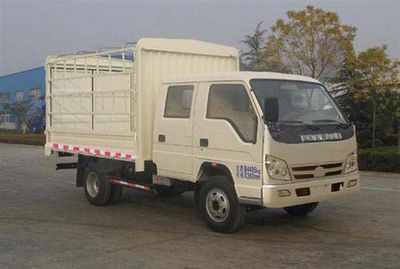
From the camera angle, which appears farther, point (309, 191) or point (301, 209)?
point (301, 209)

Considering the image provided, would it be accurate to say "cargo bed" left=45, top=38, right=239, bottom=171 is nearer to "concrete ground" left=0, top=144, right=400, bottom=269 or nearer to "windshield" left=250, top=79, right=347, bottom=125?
"concrete ground" left=0, top=144, right=400, bottom=269

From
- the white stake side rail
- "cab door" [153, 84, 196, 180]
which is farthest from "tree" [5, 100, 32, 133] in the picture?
"cab door" [153, 84, 196, 180]

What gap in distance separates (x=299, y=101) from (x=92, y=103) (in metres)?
3.81

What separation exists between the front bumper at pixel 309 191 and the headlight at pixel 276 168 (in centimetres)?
12

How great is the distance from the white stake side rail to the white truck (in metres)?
0.03

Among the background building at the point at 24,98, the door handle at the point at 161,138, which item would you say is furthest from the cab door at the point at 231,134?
the background building at the point at 24,98

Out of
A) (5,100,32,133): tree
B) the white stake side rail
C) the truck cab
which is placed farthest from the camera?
(5,100,32,133): tree

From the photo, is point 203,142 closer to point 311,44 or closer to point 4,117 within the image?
point 311,44

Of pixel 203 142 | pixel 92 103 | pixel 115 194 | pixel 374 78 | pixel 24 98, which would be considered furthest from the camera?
pixel 24 98

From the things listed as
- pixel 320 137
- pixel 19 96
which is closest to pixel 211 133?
pixel 320 137

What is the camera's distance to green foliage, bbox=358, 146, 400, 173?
548 inches

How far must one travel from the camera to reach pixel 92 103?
937 centimetres

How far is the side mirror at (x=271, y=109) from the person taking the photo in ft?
21.4

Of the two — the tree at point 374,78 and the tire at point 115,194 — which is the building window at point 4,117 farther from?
the tire at point 115,194
